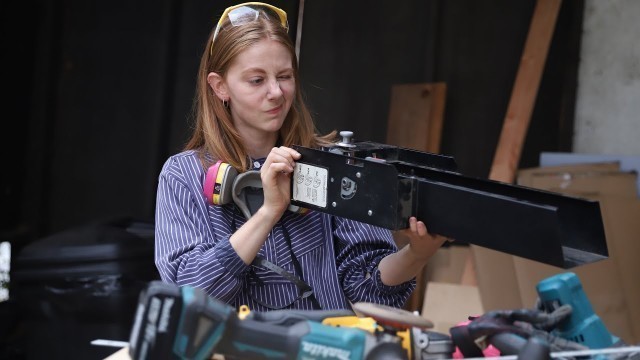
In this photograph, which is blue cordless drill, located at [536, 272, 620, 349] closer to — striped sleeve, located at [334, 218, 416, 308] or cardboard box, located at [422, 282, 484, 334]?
striped sleeve, located at [334, 218, 416, 308]

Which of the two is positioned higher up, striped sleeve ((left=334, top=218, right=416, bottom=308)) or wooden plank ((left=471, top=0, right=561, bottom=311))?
wooden plank ((left=471, top=0, right=561, bottom=311))

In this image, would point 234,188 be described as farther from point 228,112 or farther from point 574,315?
point 574,315

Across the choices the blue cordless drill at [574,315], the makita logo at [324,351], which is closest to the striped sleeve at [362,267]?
the blue cordless drill at [574,315]

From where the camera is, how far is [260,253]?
1.83 metres

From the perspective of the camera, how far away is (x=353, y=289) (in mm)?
1911

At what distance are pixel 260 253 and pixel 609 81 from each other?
2774 mm

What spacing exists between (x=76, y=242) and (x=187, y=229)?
1441 millimetres

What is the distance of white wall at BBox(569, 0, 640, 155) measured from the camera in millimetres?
3990

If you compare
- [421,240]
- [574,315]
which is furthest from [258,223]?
[574,315]

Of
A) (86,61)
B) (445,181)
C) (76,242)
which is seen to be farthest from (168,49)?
(445,181)

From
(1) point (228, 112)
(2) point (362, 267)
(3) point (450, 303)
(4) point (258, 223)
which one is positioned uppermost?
(1) point (228, 112)

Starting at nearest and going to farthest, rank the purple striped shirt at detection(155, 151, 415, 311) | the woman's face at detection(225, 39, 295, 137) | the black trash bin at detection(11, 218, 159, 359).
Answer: the purple striped shirt at detection(155, 151, 415, 311)
the woman's face at detection(225, 39, 295, 137)
the black trash bin at detection(11, 218, 159, 359)

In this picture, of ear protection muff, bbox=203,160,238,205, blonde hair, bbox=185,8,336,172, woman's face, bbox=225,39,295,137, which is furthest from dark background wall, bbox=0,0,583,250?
ear protection muff, bbox=203,160,238,205

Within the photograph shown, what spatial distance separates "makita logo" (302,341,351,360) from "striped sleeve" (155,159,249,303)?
53cm
